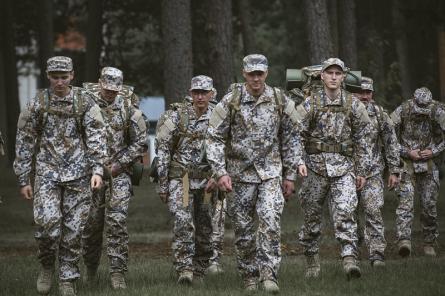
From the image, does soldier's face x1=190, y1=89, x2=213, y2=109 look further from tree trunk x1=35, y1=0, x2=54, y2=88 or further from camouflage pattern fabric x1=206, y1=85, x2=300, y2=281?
tree trunk x1=35, y1=0, x2=54, y2=88

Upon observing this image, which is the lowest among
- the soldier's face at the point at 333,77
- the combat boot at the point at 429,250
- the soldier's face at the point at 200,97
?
the combat boot at the point at 429,250

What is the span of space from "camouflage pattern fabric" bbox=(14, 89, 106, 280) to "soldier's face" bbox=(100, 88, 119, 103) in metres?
1.34

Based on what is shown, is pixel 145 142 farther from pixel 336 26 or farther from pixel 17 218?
pixel 336 26

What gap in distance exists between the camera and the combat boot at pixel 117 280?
13916 millimetres

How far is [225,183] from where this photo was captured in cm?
1289

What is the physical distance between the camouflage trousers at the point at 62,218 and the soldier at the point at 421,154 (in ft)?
21.6

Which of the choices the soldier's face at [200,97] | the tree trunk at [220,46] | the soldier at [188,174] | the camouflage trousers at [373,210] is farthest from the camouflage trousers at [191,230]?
the tree trunk at [220,46]

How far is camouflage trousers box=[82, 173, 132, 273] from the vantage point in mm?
14164

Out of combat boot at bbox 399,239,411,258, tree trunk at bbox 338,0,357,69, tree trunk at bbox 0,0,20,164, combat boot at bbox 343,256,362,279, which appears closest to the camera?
combat boot at bbox 343,256,362,279

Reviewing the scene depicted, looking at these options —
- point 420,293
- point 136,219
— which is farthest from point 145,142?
point 136,219

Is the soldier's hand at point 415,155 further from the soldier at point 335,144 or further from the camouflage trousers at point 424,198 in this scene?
the soldier at point 335,144

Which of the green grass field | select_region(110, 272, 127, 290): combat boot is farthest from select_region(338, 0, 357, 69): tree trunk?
select_region(110, 272, 127, 290): combat boot

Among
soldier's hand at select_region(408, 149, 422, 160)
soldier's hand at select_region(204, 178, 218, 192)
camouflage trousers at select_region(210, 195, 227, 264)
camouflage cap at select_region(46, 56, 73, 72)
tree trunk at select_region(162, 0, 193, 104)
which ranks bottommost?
camouflage trousers at select_region(210, 195, 227, 264)

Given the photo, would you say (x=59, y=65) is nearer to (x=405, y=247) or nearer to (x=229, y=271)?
(x=229, y=271)
